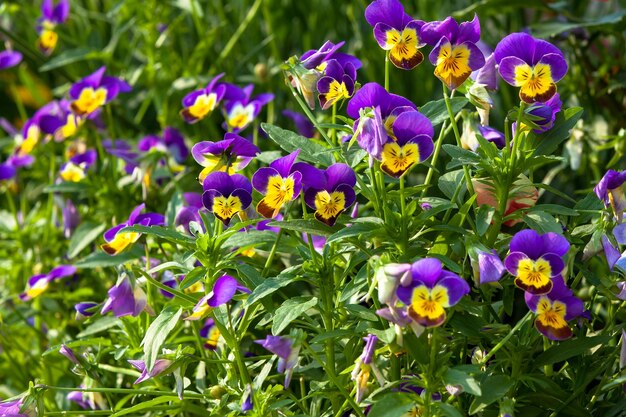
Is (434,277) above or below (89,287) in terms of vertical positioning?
above

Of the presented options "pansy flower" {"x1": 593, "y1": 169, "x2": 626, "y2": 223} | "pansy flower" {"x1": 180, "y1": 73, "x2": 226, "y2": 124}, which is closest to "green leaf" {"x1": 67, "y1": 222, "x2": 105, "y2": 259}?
"pansy flower" {"x1": 180, "y1": 73, "x2": 226, "y2": 124}

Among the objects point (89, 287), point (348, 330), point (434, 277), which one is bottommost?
point (89, 287)

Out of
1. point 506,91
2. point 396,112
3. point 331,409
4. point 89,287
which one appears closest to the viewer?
point 396,112

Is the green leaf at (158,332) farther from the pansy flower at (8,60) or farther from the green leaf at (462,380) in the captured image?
the pansy flower at (8,60)

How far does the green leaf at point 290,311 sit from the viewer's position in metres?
1.18

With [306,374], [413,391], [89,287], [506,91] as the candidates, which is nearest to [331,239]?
[413,391]

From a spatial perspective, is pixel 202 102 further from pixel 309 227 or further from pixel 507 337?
pixel 507 337

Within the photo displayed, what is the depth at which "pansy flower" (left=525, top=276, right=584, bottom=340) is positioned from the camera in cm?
117

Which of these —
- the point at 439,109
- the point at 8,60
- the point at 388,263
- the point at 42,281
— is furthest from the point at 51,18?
the point at 388,263

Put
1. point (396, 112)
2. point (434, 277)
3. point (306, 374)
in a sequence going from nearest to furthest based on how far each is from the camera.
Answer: point (434, 277) → point (396, 112) → point (306, 374)

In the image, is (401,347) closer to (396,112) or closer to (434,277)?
(434,277)

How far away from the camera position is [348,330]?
1.25 meters

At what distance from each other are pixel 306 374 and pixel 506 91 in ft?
3.90

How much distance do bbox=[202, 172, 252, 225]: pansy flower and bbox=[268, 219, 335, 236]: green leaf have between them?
0.23 feet
